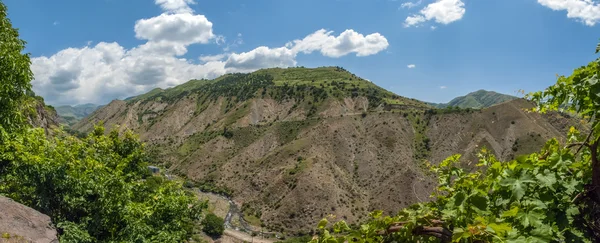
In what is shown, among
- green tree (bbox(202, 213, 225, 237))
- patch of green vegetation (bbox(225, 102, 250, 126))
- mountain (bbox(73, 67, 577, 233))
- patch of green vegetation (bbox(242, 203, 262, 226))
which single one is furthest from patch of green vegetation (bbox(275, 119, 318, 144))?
green tree (bbox(202, 213, 225, 237))

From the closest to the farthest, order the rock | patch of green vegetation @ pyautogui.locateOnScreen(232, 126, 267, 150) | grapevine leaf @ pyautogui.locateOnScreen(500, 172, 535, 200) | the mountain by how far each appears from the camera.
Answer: grapevine leaf @ pyautogui.locateOnScreen(500, 172, 535, 200)
the rock
the mountain
patch of green vegetation @ pyautogui.locateOnScreen(232, 126, 267, 150)

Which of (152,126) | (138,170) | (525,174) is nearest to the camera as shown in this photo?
(525,174)

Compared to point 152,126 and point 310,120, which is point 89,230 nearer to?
point 310,120

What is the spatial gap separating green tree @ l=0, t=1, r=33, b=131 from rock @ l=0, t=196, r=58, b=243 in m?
3.21

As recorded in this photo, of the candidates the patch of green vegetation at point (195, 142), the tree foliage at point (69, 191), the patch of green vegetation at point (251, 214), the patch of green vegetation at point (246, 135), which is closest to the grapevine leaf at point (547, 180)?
the tree foliage at point (69, 191)

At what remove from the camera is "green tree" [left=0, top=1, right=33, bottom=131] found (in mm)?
9633

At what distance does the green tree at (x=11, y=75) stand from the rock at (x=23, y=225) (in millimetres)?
3215

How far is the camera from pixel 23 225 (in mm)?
7902

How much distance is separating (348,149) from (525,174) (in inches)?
3835

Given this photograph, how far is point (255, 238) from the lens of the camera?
69125 millimetres

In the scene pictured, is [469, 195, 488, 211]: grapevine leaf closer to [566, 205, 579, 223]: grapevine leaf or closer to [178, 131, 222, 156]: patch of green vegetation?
[566, 205, 579, 223]: grapevine leaf

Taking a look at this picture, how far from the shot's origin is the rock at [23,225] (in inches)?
290

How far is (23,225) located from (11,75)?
182 inches

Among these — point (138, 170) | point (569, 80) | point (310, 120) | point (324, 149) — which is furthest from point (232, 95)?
point (569, 80)
